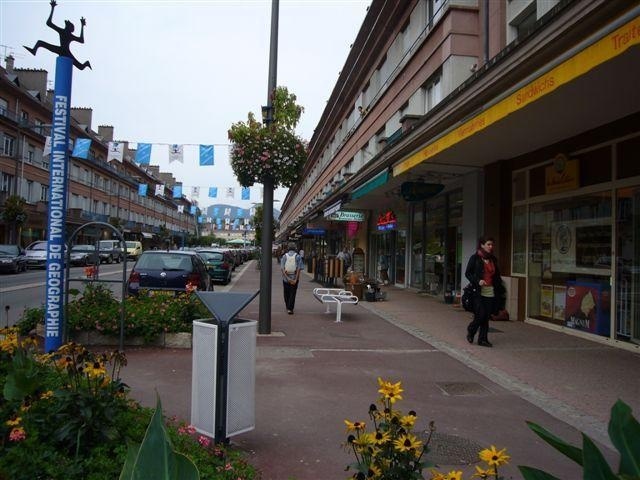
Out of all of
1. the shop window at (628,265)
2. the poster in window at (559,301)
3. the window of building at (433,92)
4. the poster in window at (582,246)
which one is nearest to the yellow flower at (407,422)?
the shop window at (628,265)

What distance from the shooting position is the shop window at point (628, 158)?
27.0 ft

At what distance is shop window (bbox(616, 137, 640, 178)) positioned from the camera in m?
8.24

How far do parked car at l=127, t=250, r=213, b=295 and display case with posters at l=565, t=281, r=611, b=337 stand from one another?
7919 mm

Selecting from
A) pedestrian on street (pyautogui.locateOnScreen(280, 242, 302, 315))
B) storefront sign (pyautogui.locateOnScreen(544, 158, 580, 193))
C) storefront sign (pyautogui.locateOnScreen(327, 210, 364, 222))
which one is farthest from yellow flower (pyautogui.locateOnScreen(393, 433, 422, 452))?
storefront sign (pyautogui.locateOnScreen(327, 210, 364, 222))

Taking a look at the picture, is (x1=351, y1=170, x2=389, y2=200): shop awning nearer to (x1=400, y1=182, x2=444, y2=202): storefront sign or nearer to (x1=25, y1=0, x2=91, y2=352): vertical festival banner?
(x1=400, y1=182, x2=444, y2=202): storefront sign

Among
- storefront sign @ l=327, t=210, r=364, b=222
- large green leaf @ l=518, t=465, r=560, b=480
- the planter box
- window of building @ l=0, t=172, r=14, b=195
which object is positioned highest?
window of building @ l=0, t=172, r=14, b=195

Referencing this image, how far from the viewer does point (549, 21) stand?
6742mm

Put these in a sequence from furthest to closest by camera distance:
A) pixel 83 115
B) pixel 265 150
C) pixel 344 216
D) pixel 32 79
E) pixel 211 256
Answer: pixel 83 115 → pixel 32 79 → pixel 211 256 → pixel 344 216 → pixel 265 150

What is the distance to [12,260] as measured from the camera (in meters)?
26.0

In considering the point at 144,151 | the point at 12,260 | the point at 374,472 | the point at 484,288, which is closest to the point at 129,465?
the point at 374,472

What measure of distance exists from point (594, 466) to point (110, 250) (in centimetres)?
886

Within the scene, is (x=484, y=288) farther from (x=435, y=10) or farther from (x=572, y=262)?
(x=435, y=10)

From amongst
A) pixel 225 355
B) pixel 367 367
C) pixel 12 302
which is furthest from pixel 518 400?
pixel 12 302

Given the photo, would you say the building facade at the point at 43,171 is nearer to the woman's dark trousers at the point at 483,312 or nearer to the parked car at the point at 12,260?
the parked car at the point at 12,260
